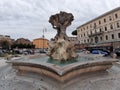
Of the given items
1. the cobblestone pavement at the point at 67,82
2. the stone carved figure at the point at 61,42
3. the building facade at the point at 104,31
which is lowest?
the cobblestone pavement at the point at 67,82

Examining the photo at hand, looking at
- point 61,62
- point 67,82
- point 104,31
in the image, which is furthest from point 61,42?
point 104,31

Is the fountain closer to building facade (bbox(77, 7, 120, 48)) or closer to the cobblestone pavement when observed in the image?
the cobblestone pavement

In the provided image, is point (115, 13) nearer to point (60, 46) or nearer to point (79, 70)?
point (60, 46)

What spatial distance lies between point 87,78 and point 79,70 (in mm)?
594

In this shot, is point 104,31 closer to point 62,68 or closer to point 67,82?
point 67,82

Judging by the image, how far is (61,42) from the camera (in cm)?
1080

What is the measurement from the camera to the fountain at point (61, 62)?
6.93 m

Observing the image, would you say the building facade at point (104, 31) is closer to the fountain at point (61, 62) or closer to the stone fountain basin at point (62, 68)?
the fountain at point (61, 62)

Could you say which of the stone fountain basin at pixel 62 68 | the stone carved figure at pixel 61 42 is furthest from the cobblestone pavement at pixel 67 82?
the stone carved figure at pixel 61 42

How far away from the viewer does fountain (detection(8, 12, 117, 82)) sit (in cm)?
693

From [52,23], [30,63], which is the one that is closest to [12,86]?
[30,63]

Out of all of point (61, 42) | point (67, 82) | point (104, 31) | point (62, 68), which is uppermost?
point (104, 31)

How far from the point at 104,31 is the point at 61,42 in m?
44.9

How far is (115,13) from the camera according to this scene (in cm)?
4850
